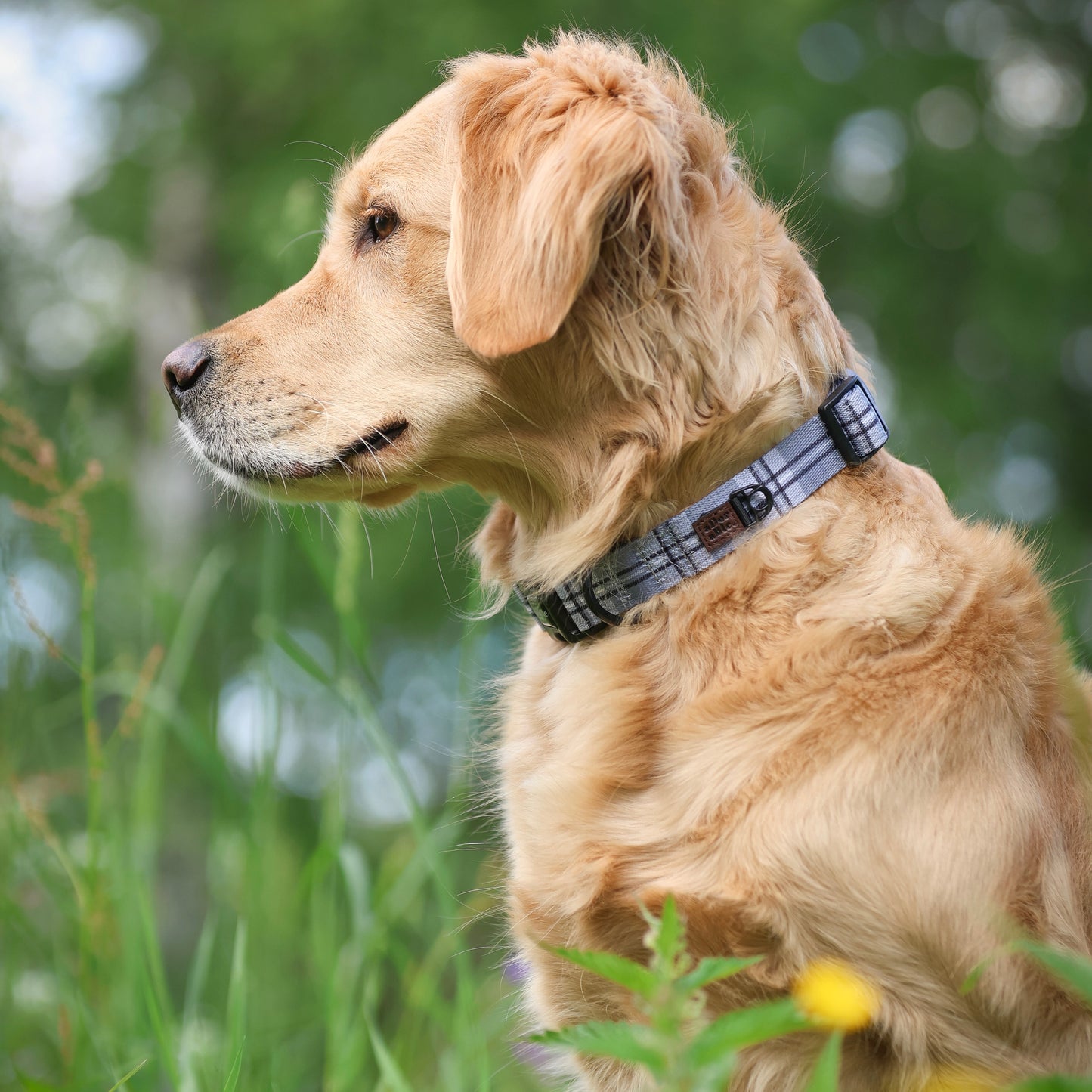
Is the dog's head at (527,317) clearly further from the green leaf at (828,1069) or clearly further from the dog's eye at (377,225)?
the green leaf at (828,1069)

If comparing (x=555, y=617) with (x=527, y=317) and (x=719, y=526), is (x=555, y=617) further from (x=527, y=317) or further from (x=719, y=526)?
(x=527, y=317)

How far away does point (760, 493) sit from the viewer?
1.86 m

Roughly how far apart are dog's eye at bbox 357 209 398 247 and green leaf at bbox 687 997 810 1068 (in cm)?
171

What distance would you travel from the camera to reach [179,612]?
9.52 ft

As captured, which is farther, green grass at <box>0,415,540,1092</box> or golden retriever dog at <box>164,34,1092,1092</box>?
green grass at <box>0,415,540,1092</box>

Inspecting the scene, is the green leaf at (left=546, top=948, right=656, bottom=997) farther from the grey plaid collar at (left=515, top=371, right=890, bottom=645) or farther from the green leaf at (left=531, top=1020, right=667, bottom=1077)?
the grey plaid collar at (left=515, top=371, right=890, bottom=645)

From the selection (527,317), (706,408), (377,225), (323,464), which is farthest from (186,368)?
(706,408)

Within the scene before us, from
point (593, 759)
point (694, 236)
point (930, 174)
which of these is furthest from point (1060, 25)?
point (593, 759)

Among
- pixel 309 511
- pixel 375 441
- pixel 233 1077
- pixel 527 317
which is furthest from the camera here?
pixel 309 511

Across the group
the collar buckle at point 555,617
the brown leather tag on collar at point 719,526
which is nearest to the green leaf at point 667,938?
the brown leather tag on collar at point 719,526

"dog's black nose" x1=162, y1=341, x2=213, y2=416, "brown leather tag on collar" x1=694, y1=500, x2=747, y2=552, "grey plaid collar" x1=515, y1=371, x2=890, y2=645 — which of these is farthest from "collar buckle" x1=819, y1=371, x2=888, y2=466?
"dog's black nose" x1=162, y1=341, x2=213, y2=416

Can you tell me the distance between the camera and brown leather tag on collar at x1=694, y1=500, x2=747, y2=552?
6.14ft

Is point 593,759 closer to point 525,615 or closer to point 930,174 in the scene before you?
point 525,615

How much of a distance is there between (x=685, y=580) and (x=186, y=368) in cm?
111
